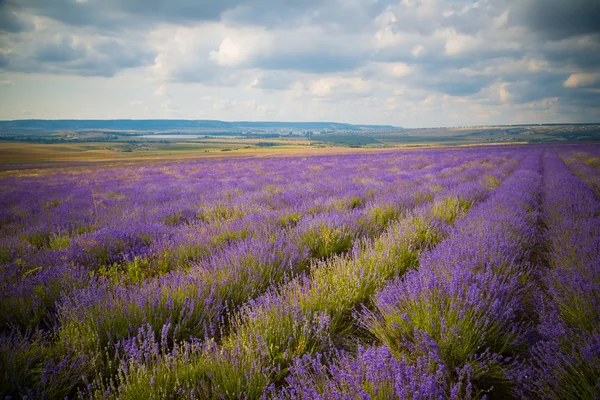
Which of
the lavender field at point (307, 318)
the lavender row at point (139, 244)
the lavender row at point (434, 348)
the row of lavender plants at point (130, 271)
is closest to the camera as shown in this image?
the lavender row at point (434, 348)

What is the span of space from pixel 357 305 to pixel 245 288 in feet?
3.56

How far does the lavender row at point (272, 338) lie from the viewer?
1.73 meters

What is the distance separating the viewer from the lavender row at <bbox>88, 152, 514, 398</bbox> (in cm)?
173

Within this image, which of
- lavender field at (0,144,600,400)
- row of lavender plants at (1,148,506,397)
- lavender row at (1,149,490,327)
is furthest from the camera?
lavender row at (1,149,490,327)

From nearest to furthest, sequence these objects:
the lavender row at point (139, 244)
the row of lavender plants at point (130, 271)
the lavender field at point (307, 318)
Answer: the lavender field at point (307, 318), the row of lavender plants at point (130, 271), the lavender row at point (139, 244)

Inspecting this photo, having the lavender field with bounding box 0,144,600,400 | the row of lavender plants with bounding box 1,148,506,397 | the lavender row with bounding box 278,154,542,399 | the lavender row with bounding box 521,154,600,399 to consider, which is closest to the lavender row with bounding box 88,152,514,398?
the lavender field with bounding box 0,144,600,400

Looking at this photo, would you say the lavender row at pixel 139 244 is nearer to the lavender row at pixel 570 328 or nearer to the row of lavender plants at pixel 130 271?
the row of lavender plants at pixel 130 271

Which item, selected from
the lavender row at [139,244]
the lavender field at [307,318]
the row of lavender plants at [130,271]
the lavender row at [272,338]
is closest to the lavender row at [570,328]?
the lavender field at [307,318]

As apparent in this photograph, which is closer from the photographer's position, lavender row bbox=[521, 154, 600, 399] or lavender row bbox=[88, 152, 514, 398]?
lavender row bbox=[521, 154, 600, 399]

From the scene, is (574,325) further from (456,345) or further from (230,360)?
(230,360)

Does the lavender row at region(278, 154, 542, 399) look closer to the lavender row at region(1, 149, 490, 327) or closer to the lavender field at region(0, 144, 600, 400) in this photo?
the lavender field at region(0, 144, 600, 400)

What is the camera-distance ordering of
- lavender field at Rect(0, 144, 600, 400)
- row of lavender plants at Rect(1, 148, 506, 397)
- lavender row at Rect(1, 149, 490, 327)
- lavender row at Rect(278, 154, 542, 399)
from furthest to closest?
lavender row at Rect(1, 149, 490, 327)
row of lavender plants at Rect(1, 148, 506, 397)
lavender field at Rect(0, 144, 600, 400)
lavender row at Rect(278, 154, 542, 399)

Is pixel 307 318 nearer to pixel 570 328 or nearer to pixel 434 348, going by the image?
pixel 434 348

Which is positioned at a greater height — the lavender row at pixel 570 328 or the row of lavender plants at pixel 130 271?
the lavender row at pixel 570 328
